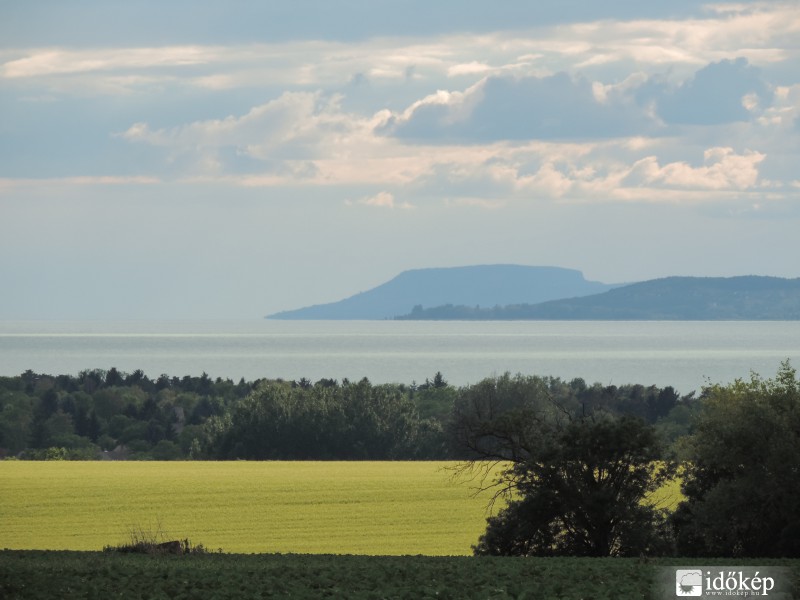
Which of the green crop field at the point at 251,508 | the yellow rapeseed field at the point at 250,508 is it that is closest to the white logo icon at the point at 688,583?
the green crop field at the point at 251,508

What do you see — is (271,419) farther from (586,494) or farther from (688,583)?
(688,583)

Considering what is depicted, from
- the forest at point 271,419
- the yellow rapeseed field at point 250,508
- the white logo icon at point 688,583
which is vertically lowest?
the white logo icon at point 688,583

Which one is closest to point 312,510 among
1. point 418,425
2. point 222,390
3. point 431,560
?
point 431,560

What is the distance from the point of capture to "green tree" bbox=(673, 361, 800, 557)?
24.6 m

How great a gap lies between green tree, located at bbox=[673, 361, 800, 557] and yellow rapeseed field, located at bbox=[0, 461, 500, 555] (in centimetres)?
672

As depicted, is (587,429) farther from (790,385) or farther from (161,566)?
(161,566)

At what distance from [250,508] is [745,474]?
671 inches

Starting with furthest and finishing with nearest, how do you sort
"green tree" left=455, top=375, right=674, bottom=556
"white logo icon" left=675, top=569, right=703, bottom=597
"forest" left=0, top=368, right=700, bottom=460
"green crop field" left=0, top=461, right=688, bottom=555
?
"forest" left=0, top=368, right=700, bottom=460 → "green crop field" left=0, top=461, right=688, bottom=555 → "green tree" left=455, top=375, right=674, bottom=556 → "white logo icon" left=675, top=569, right=703, bottom=597

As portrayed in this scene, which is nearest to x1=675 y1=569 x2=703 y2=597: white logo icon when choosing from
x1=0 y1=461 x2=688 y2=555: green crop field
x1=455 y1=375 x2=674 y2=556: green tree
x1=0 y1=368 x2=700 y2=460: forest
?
x1=455 y1=375 x2=674 y2=556: green tree

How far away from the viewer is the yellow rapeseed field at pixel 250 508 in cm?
3175

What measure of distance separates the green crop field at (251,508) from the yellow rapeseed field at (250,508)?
0.10 ft

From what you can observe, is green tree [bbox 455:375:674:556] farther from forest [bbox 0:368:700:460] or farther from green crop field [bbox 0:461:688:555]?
forest [bbox 0:368:700:460]

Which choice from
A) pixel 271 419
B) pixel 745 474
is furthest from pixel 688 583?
pixel 271 419

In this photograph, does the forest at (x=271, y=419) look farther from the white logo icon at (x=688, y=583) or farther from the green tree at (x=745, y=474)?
the white logo icon at (x=688, y=583)
